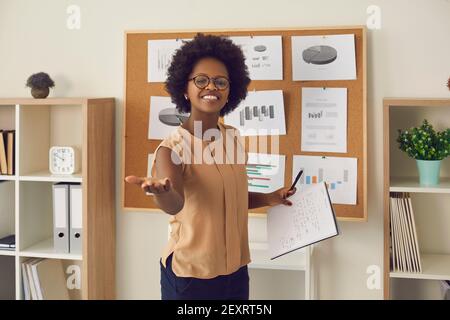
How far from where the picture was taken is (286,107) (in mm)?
2494

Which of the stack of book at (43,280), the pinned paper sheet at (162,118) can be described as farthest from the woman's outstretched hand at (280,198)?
the stack of book at (43,280)

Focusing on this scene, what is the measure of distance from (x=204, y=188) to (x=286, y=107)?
2.88 feet

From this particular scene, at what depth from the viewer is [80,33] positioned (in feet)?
8.89

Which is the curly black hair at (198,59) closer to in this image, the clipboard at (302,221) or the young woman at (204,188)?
the young woman at (204,188)

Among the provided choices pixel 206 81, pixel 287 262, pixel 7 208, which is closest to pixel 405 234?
pixel 287 262

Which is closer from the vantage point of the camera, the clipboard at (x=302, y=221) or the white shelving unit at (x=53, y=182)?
the clipboard at (x=302, y=221)

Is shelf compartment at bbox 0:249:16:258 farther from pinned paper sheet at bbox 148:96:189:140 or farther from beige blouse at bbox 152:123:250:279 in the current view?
beige blouse at bbox 152:123:250:279

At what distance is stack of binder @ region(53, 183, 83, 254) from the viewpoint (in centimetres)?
254

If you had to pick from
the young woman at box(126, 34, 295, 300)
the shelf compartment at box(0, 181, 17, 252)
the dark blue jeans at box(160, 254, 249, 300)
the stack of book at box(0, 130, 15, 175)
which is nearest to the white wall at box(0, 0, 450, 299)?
the stack of book at box(0, 130, 15, 175)

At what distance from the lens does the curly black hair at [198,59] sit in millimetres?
1865

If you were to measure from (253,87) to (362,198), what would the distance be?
65cm

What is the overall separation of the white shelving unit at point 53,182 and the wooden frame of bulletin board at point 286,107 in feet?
0.34

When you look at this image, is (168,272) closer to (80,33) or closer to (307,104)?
(307,104)

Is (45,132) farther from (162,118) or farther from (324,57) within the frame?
(324,57)
